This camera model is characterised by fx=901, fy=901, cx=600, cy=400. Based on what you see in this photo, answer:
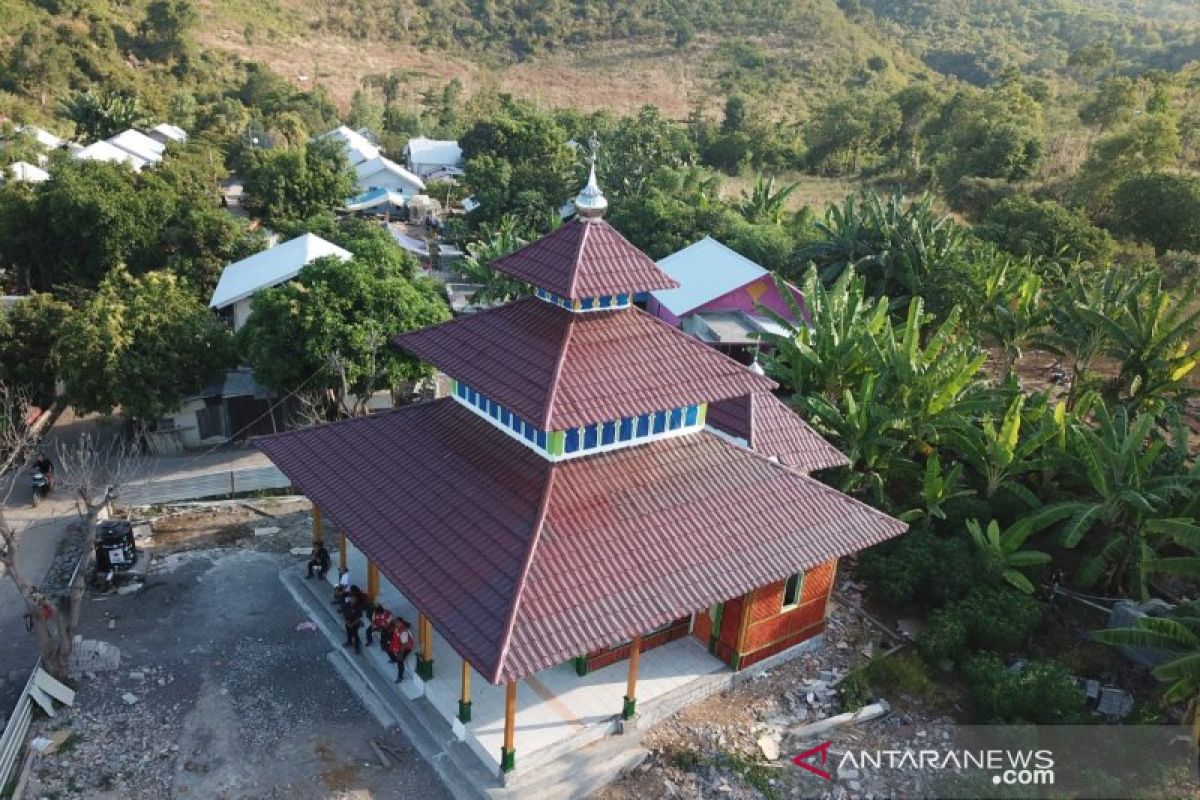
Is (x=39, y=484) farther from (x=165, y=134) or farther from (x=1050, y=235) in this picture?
(x=165, y=134)

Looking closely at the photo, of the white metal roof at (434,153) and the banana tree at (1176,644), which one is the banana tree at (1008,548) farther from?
the white metal roof at (434,153)

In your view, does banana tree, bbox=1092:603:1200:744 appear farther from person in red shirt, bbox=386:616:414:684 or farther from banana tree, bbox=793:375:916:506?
person in red shirt, bbox=386:616:414:684

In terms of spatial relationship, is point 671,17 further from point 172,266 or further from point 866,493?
point 866,493

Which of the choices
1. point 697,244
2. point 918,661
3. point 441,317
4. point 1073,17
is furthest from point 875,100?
point 1073,17

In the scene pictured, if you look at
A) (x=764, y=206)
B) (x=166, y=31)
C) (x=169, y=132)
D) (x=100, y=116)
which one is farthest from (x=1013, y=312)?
(x=166, y=31)

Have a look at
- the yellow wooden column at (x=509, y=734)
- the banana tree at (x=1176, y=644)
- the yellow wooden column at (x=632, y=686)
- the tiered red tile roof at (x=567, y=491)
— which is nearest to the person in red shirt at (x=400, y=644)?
the tiered red tile roof at (x=567, y=491)

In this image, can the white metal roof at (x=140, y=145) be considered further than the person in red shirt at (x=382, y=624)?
Yes
